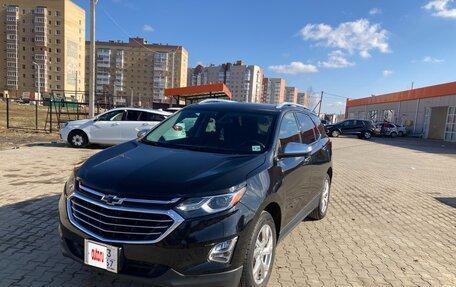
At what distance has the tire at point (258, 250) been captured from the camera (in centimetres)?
274

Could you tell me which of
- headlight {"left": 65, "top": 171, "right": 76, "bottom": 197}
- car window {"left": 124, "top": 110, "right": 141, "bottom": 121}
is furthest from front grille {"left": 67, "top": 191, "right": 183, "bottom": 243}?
car window {"left": 124, "top": 110, "right": 141, "bottom": 121}

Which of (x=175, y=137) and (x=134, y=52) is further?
(x=134, y=52)

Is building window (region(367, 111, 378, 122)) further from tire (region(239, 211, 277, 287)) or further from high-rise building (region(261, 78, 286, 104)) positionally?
tire (region(239, 211, 277, 287))

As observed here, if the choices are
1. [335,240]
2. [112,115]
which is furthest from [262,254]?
Answer: [112,115]

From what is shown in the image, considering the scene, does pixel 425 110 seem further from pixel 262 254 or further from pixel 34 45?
pixel 34 45

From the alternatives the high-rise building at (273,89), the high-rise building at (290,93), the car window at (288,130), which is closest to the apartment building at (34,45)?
the high-rise building at (273,89)

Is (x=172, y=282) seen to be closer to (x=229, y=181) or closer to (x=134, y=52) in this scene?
(x=229, y=181)

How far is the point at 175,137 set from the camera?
4.00 meters

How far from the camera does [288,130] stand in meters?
4.05

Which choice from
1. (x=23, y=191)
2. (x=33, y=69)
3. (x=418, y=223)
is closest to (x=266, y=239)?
(x=418, y=223)

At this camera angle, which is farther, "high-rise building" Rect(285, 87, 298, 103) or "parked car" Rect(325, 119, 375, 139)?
"high-rise building" Rect(285, 87, 298, 103)

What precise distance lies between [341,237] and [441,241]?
1.47 m

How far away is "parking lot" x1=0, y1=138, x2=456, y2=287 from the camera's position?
11.5 feet

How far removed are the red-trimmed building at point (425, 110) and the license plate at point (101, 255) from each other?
37.3m
